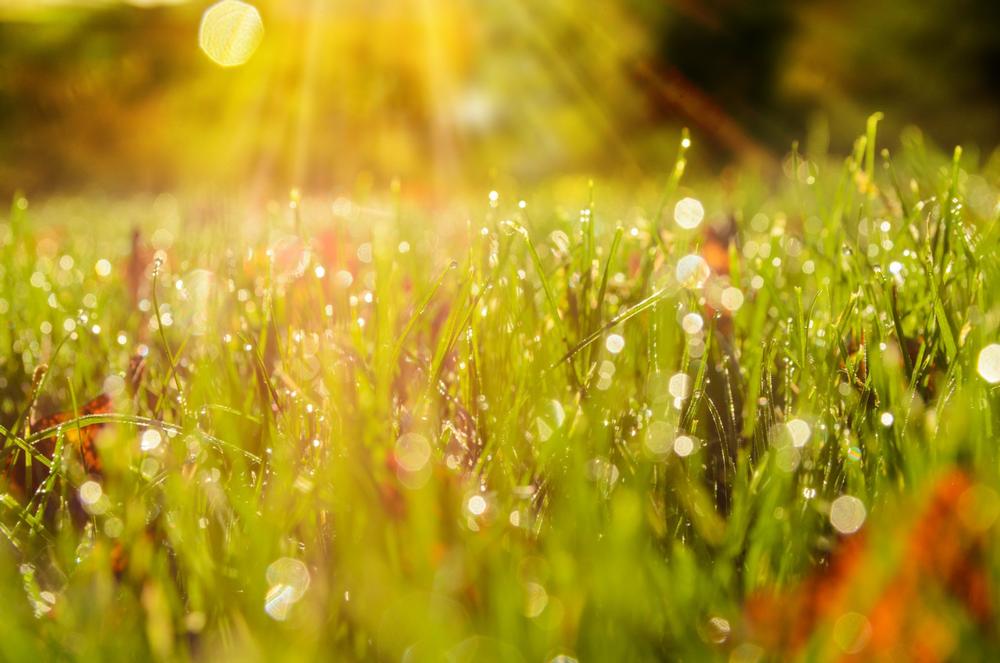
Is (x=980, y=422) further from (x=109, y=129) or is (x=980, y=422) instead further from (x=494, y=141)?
(x=109, y=129)

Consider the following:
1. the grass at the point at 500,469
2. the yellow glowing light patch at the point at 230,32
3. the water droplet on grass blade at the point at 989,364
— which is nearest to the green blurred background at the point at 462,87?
the yellow glowing light patch at the point at 230,32

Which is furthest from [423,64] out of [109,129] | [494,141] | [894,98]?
[894,98]

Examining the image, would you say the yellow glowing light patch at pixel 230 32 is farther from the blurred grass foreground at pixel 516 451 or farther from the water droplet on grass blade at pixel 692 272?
the water droplet on grass blade at pixel 692 272

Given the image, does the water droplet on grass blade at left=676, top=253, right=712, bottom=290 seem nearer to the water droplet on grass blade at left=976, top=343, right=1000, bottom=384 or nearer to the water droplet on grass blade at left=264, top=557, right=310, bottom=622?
the water droplet on grass blade at left=976, top=343, right=1000, bottom=384

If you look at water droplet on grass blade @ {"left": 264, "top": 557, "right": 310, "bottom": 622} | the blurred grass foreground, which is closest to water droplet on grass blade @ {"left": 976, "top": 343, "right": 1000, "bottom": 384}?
the blurred grass foreground

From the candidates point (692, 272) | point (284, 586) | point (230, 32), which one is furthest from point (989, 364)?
point (230, 32)
